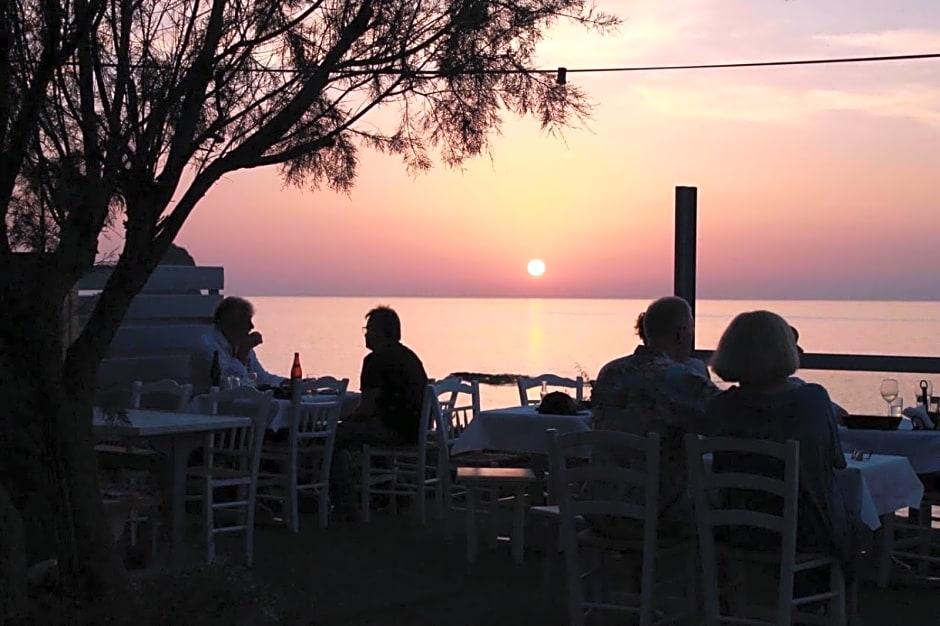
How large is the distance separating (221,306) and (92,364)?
5321 mm

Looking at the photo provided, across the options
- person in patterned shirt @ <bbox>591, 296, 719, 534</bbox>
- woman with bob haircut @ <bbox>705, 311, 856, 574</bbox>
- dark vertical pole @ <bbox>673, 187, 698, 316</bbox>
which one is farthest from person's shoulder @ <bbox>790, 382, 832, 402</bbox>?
dark vertical pole @ <bbox>673, 187, 698, 316</bbox>

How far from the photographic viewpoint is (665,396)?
511cm

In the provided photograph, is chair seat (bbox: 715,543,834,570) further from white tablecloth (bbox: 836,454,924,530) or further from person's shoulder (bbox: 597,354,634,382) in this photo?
person's shoulder (bbox: 597,354,634,382)

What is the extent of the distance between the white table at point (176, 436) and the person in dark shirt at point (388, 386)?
2.11 metres

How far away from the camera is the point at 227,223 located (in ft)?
24.5

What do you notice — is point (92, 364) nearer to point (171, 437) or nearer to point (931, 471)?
point (171, 437)

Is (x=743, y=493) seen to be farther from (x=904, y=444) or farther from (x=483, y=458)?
(x=483, y=458)

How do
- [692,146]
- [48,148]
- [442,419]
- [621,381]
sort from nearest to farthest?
[48,148] → [621,381] → [442,419] → [692,146]

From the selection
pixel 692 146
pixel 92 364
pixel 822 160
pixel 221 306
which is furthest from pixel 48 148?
pixel 822 160

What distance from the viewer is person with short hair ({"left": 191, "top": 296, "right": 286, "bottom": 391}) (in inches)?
358

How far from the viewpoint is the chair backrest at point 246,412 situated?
698 cm

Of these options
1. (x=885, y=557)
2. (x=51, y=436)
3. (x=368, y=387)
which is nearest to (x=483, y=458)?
(x=368, y=387)

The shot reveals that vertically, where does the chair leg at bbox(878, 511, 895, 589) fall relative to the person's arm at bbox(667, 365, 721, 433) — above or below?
below

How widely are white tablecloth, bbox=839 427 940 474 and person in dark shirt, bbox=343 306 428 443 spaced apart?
311 centimetres
